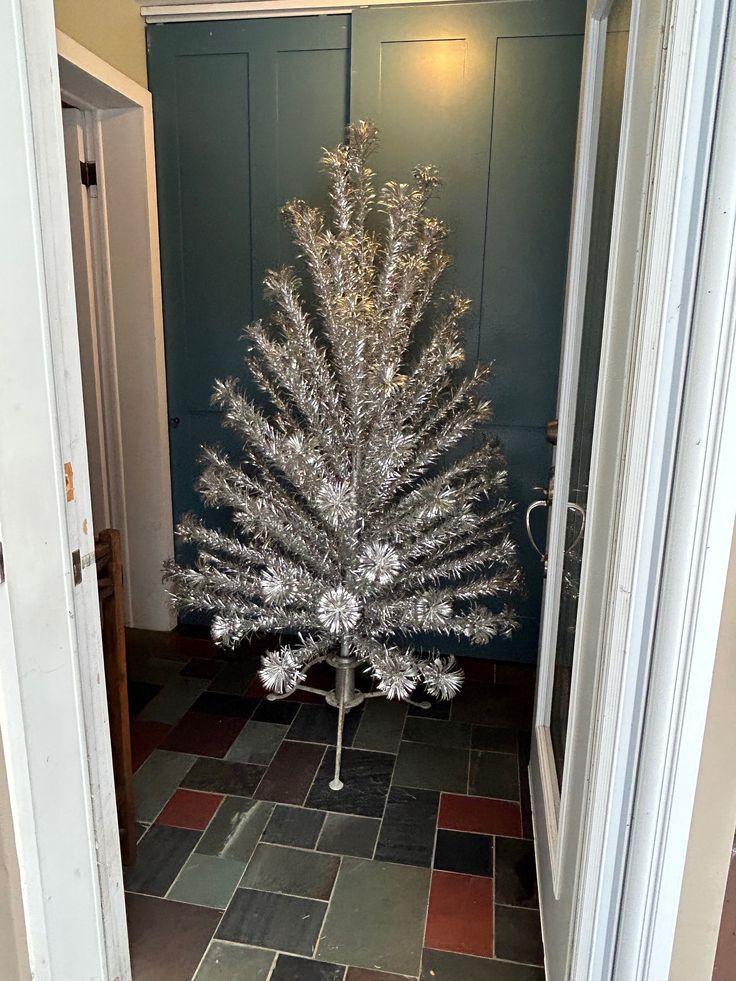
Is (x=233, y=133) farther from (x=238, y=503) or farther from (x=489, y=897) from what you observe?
(x=489, y=897)

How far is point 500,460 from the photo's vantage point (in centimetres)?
232

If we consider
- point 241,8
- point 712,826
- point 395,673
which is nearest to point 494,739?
point 395,673

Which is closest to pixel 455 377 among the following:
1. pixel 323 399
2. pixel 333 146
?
pixel 323 399

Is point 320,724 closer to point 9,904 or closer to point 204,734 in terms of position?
point 204,734

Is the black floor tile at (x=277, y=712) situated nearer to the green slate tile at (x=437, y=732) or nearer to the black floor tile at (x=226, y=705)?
the black floor tile at (x=226, y=705)

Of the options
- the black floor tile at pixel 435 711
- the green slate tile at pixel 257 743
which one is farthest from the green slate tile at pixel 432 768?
the green slate tile at pixel 257 743

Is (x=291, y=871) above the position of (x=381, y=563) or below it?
below

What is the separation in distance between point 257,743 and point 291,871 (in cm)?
57

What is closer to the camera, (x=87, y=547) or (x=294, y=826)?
(x=87, y=547)

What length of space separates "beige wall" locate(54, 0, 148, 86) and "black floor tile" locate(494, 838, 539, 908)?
9.25 feet

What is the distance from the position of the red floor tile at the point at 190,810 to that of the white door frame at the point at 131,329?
113cm

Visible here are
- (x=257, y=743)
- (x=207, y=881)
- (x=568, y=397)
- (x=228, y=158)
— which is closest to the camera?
(x=568, y=397)

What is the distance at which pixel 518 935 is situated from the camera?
1.61 metres

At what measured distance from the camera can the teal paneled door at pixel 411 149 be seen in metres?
2.42
